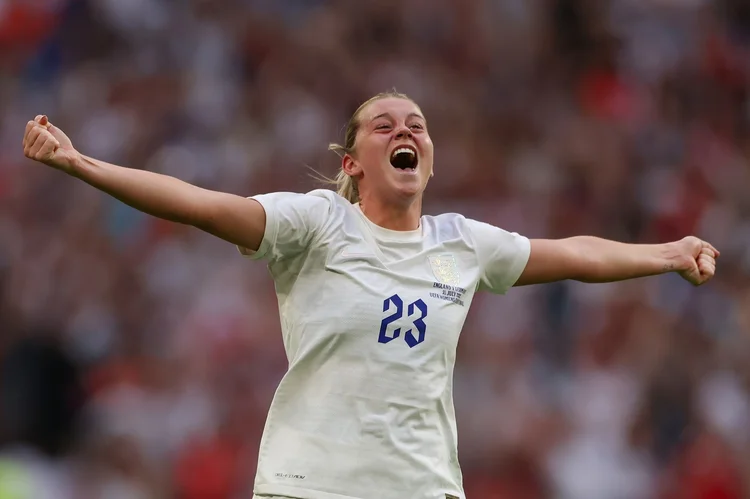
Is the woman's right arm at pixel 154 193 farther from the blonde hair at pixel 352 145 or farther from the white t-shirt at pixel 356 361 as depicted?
the blonde hair at pixel 352 145

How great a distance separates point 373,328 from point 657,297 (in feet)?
16.3

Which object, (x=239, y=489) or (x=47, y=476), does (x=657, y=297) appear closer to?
(x=239, y=489)

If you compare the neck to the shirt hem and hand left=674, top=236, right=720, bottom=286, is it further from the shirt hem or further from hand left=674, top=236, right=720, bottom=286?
hand left=674, top=236, right=720, bottom=286

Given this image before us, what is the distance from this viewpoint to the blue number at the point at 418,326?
12.4 ft

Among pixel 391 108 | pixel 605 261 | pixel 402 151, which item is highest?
pixel 391 108

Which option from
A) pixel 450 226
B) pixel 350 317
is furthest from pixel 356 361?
pixel 450 226

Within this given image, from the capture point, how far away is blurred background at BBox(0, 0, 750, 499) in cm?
711

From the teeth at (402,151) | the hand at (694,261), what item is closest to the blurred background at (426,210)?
the hand at (694,261)

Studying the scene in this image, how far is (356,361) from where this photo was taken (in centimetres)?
371

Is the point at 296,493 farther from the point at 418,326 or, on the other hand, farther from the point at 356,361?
the point at 418,326

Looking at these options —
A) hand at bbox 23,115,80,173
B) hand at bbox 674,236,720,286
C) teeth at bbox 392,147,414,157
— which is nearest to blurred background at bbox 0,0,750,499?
hand at bbox 674,236,720,286

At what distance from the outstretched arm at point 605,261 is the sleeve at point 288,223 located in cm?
84

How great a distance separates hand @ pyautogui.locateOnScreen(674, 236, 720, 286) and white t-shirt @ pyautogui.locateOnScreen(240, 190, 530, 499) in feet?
3.31

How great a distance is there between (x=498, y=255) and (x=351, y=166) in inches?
25.0
